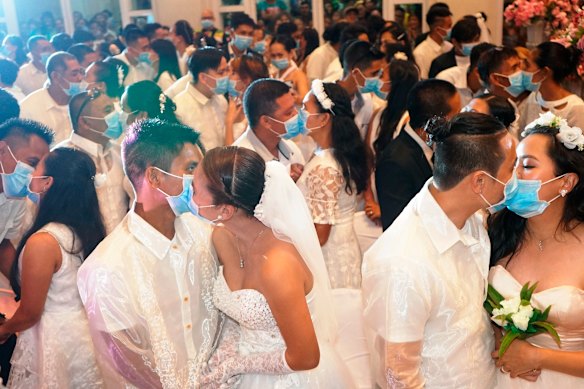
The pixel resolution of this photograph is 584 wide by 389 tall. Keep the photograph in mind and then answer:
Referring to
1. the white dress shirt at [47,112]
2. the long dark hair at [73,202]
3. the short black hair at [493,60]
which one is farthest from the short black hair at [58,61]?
the short black hair at [493,60]

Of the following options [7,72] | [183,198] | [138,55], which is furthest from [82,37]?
[183,198]

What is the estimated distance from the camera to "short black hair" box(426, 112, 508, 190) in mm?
1962

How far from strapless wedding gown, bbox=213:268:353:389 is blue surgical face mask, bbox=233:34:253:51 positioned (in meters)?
5.61

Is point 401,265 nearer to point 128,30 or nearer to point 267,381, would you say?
point 267,381

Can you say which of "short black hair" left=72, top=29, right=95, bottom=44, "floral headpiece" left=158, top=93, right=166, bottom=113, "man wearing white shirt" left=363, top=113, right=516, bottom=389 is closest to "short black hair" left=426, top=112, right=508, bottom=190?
"man wearing white shirt" left=363, top=113, right=516, bottom=389

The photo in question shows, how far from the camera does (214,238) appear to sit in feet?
7.56

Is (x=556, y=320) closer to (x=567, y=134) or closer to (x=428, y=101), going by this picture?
(x=567, y=134)

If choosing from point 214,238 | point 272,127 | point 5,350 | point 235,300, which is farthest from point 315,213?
point 5,350

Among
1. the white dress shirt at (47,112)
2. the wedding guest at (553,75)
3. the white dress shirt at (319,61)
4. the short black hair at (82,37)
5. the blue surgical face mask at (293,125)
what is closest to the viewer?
the blue surgical face mask at (293,125)

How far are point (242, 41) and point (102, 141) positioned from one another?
13.1ft

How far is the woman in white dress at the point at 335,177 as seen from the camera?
316cm

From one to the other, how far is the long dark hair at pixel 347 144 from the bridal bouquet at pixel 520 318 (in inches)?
49.1

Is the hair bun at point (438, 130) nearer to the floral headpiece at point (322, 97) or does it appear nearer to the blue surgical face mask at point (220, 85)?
the floral headpiece at point (322, 97)

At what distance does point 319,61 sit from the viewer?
302 inches
